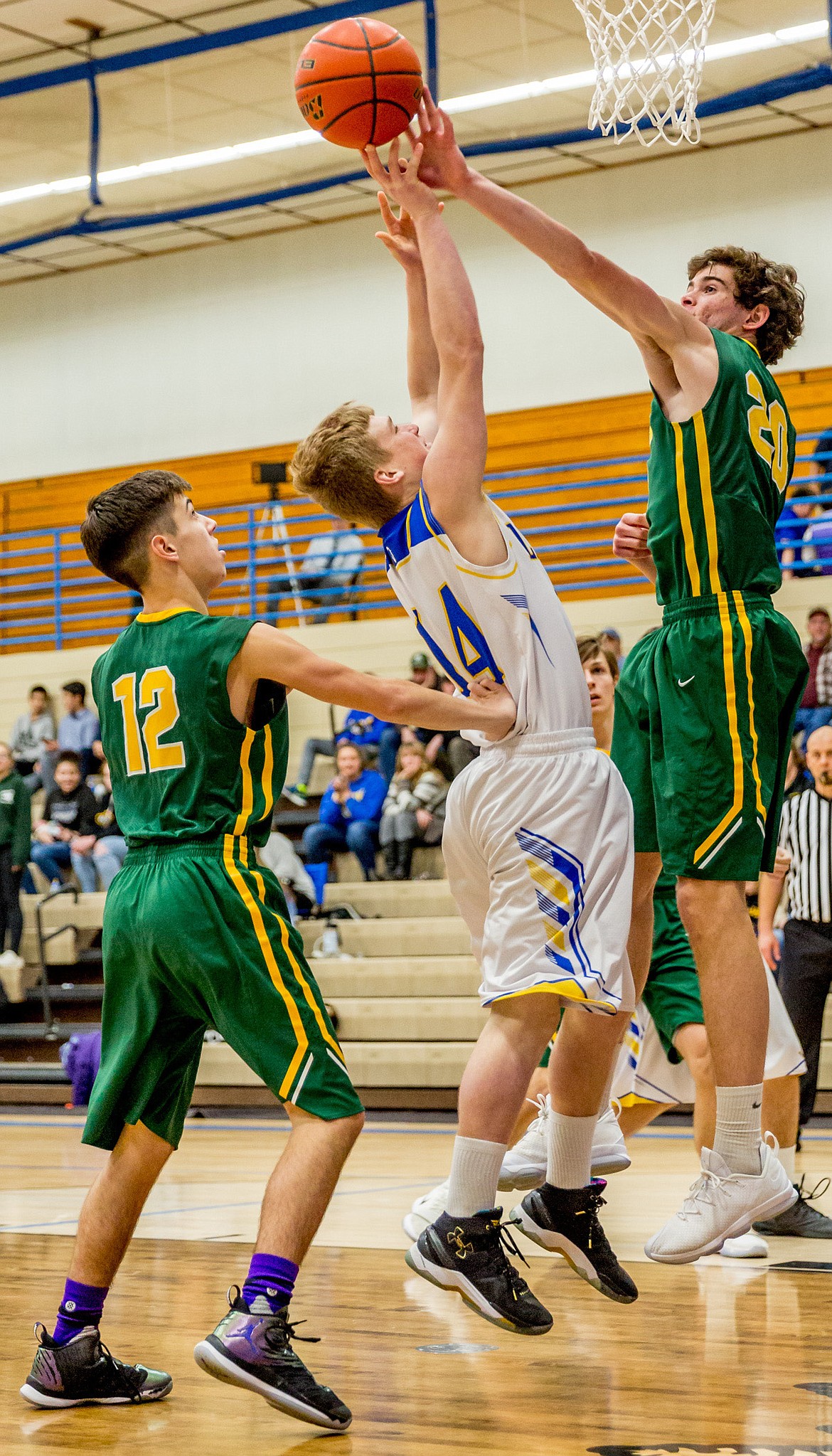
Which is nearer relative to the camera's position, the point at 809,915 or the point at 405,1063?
the point at 809,915

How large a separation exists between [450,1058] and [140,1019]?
6.91m

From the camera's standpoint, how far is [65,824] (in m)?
14.1

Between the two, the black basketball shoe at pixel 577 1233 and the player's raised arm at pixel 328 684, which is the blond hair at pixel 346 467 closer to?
the player's raised arm at pixel 328 684

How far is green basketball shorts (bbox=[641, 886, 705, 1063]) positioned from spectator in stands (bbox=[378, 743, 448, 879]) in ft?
21.5

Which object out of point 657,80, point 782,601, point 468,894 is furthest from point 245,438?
point 468,894

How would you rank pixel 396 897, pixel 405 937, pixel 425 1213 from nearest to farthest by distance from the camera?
1. pixel 425 1213
2. pixel 405 937
3. pixel 396 897

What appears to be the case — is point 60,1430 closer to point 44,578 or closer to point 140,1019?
point 140,1019

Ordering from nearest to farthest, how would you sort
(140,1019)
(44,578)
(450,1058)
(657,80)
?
(140,1019), (657,80), (450,1058), (44,578)

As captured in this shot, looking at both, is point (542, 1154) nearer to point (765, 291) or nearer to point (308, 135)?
point (765, 291)

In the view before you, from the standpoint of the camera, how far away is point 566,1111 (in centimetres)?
388

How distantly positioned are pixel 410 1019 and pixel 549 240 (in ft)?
24.6

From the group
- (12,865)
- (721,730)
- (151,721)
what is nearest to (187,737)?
(151,721)

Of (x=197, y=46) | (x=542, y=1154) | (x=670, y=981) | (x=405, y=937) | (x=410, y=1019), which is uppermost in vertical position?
(x=197, y=46)

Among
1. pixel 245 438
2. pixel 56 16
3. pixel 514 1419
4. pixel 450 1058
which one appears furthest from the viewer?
pixel 245 438
